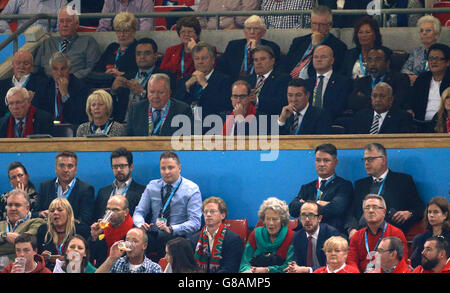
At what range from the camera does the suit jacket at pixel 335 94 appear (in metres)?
8.93

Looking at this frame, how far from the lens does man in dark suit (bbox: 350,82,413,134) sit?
850 centimetres

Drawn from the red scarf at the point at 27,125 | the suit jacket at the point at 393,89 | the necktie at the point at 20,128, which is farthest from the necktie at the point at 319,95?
the necktie at the point at 20,128

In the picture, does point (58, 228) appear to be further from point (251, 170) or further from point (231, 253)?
point (251, 170)

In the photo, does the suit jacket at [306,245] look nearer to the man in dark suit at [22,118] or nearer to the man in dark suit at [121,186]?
the man in dark suit at [121,186]

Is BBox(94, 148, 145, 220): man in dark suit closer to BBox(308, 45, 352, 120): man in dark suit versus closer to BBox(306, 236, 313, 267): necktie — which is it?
BBox(306, 236, 313, 267): necktie

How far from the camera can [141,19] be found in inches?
431

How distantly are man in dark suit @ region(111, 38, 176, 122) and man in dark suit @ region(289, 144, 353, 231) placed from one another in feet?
6.54

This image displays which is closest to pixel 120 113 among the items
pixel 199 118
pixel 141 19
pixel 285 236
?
pixel 199 118

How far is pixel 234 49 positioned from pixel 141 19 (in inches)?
61.6

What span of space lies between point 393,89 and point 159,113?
6.80 feet

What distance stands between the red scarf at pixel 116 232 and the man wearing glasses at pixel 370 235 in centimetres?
174

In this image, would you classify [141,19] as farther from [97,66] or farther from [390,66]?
[390,66]

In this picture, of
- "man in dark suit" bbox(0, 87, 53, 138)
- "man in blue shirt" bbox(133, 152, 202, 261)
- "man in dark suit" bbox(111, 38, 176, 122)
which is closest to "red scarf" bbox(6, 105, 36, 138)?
"man in dark suit" bbox(0, 87, 53, 138)

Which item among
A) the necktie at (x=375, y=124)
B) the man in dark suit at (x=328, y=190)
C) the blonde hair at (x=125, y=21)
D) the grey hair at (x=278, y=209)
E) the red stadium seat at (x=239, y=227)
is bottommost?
the red stadium seat at (x=239, y=227)
